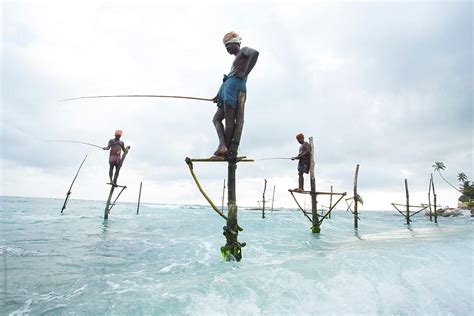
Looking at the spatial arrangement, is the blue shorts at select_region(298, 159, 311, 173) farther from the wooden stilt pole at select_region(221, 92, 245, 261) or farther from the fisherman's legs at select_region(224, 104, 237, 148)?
the fisherman's legs at select_region(224, 104, 237, 148)

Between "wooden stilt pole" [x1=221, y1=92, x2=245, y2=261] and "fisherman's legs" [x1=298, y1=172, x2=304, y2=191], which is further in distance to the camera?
"fisherman's legs" [x1=298, y1=172, x2=304, y2=191]

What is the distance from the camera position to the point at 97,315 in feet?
8.97

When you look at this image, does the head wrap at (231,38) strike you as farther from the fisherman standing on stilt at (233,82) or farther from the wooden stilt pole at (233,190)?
the wooden stilt pole at (233,190)

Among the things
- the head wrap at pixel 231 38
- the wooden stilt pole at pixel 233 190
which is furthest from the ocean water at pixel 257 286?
the head wrap at pixel 231 38

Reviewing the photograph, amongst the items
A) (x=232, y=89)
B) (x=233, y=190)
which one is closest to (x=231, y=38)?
(x=232, y=89)

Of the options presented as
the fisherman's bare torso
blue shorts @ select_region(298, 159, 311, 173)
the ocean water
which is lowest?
the ocean water

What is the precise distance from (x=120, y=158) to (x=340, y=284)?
1265 cm

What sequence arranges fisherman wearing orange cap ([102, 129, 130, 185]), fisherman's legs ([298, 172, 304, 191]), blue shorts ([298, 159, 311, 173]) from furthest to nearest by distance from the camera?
fisherman wearing orange cap ([102, 129, 130, 185])
blue shorts ([298, 159, 311, 173])
fisherman's legs ([298, 172, 304, 191])

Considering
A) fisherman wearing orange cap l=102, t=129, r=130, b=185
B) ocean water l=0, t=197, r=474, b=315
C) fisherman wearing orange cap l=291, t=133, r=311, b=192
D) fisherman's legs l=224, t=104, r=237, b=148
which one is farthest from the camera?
fisherman wearing orange cap l=102, t=129, r=130, b=185

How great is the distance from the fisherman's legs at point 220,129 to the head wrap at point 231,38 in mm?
1097

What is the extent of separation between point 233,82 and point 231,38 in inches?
28.7

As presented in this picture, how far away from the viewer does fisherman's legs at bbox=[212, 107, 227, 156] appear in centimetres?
461

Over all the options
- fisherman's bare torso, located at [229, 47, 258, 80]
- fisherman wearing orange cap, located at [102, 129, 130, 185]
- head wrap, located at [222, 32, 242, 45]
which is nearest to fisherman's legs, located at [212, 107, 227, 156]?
fisherman's bare torso, located at [229, 47, 258, 80]

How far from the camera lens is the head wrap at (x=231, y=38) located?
4.64 meters
